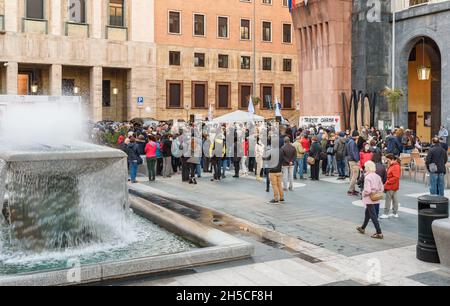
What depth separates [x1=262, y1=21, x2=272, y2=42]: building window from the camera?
52.9 m

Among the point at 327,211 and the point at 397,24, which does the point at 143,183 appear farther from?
the point at 397,24

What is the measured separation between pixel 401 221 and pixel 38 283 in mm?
8039

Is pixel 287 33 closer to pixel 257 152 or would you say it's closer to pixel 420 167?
pixel 257 152

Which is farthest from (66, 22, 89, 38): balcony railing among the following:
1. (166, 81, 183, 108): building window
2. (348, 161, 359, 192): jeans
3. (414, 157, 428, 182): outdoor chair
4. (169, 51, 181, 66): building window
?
(348, 161, 359, 192): jeans

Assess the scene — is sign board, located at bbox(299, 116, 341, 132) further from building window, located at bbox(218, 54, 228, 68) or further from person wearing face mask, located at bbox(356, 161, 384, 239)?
building window, located at bbox(218, 54, 228, 68)

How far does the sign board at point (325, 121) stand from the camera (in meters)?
25.7

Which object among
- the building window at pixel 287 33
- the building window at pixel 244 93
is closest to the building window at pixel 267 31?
the building window at pixel 287 33

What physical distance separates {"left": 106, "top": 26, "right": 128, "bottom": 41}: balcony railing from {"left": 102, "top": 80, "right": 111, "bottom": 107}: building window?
4560 millimetres

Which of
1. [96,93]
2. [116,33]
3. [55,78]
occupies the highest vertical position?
[116,33]

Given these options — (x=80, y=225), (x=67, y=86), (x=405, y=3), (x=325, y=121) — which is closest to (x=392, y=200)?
(x=80, y=225)

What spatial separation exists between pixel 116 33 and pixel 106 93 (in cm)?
587

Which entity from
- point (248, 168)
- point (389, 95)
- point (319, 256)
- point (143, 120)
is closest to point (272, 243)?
point (319, 256)

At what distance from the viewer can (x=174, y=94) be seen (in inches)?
1921

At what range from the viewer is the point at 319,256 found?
8820 millimetres
